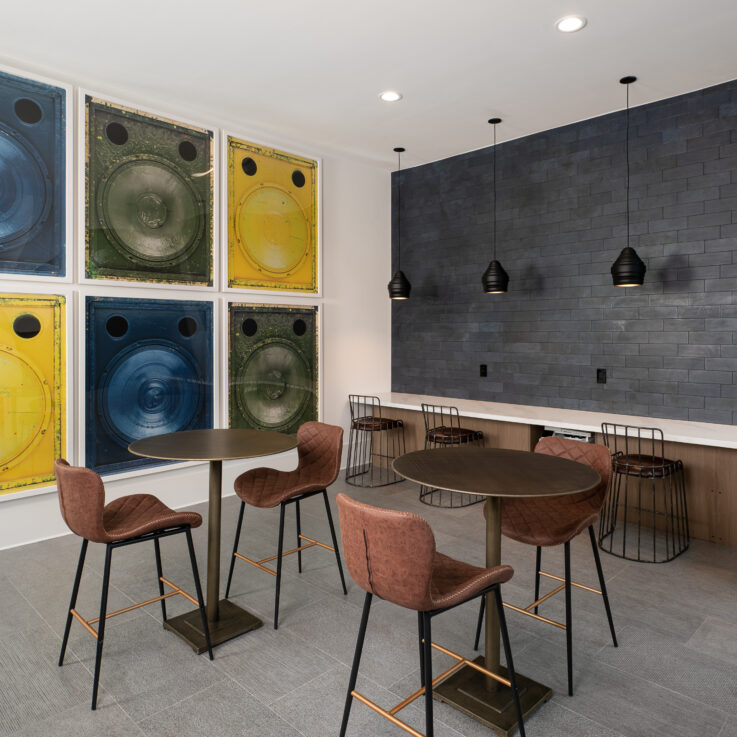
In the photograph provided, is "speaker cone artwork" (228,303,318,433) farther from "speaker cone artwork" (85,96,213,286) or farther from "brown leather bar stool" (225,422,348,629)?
"brown leather bar stool" (225,422,348,629)

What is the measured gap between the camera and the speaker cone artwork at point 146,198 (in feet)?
13.5

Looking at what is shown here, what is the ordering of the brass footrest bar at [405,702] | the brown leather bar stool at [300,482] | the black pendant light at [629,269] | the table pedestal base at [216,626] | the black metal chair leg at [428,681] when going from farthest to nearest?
1. the black pendant light at [629,269]
2. the brown leather bar stool at [300,482]
3. the table pedestal base at [216,626]
4. the brass footrest bar at [405,702]
5. the black metal chair leg at [428,681]

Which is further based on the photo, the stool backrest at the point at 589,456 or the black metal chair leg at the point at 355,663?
the stool backrest at the point at 589,456

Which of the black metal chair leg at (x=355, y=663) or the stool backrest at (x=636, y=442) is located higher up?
the stool backrest at (x=636, y=442)

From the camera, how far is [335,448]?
3312 mm

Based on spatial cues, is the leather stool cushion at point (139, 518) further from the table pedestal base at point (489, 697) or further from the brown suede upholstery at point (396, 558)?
the table pedestal base at point (489, 697)

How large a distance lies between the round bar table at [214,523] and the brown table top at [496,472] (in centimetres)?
79

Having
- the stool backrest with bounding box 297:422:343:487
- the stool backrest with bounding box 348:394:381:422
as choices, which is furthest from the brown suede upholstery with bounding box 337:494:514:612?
the stool backrest with bounding box 348:394:381:422

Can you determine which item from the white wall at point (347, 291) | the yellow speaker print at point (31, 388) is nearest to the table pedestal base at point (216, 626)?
the yellow speaker print at point (31, 388)

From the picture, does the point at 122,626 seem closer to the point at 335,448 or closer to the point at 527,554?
the point at 335,448

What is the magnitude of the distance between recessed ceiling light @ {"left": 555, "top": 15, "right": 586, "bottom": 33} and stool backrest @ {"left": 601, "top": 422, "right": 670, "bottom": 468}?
243 cm

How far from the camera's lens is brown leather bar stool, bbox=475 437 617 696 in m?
2.36

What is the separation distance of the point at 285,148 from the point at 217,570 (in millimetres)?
3906

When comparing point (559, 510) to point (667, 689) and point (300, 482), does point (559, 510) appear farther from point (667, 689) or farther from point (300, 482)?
point (300, 482)
